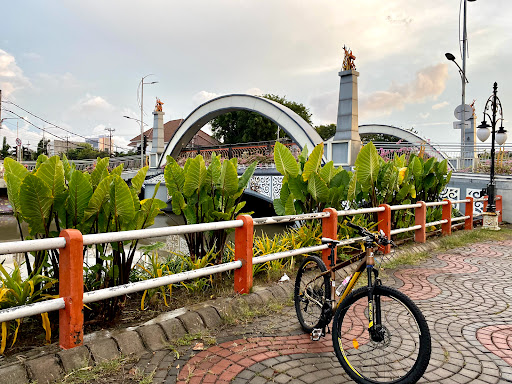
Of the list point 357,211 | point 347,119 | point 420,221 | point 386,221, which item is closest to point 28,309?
point 357,211

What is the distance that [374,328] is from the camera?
2.65 meters

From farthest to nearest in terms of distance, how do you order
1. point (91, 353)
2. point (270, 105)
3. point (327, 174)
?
point (270, 105) < point (327, 174) < point (91, 353)

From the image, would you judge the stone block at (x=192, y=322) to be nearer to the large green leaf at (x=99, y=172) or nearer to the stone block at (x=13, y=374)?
the stone block at (x=13, y=374)

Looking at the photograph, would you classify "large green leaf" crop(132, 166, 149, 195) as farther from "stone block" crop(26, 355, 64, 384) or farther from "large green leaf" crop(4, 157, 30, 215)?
"stone block" crop(26, 355, 64, 384)

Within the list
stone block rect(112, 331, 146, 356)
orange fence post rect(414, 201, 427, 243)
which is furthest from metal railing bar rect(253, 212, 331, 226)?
orange fence post rect(414, 201, 427, 243)

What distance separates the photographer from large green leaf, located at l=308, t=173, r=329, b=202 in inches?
225

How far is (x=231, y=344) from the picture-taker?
10.6 ft

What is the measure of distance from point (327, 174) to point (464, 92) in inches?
653

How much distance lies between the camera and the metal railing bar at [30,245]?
2.45m

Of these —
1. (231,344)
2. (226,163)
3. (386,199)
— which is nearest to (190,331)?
(231,344)

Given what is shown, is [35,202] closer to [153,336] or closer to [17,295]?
[17,295]

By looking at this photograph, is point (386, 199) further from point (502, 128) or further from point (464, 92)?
point (464, 92)

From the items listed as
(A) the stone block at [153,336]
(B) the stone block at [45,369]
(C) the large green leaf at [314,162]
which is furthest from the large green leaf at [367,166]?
(B) the stone block at [45,369]

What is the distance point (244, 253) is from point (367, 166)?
3691 millimetres
